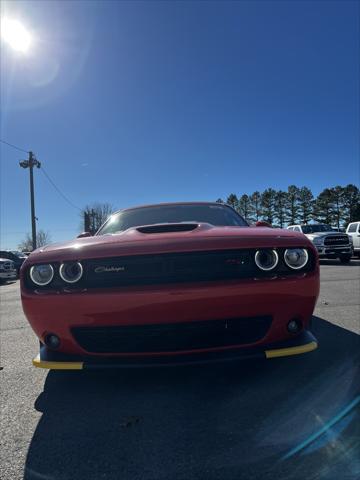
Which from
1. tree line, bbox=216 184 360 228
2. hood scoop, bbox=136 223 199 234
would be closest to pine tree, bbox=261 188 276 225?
tree line, bbox=216 184 360 228

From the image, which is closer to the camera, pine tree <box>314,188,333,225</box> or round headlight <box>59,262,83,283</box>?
round headlight <box>59,262,83,283</box>

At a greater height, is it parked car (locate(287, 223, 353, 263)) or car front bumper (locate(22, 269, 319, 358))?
car front bumper (locate(22, 269, 319, 358))

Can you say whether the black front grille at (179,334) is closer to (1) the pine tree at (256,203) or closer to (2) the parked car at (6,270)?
(2) the parked car at (6,270)

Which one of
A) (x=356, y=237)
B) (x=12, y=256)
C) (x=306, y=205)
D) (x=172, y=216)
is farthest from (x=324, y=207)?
(x=172, y=216)

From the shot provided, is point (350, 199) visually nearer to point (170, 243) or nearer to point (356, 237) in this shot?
point (356, 237)

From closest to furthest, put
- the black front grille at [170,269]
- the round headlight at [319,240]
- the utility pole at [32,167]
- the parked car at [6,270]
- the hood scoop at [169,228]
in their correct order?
the black front grille at [170,269]
the hood scoop at [169,228]
the parked car at [6,270]
the round headlight at [319,240]
the utility pole at [32,167]

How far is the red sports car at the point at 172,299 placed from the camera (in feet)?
7.14

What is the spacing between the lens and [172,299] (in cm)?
215

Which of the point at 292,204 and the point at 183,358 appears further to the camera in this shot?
the point at 292,204

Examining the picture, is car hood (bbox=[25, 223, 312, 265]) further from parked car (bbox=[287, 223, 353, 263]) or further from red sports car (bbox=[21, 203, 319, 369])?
parked car (bbox=[287, 223, 353, 263])

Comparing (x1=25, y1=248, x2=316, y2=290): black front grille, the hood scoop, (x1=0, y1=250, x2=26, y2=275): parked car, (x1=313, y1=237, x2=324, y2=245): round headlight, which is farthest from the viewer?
(x1=0, y1=250, x2=26, y2=275): parked car

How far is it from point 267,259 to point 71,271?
128 centimetres

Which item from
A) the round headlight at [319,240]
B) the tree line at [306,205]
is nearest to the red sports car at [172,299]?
the round headlight at [319,240]

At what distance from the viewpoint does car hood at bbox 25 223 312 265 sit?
227 centimetres
